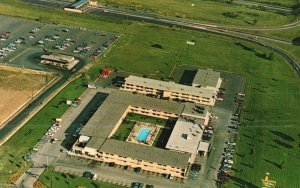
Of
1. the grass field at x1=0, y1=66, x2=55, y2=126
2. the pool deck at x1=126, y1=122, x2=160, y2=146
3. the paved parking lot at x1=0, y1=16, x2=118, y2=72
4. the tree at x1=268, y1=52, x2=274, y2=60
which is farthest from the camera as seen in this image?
the tree at x1=268, y1=52, x2=274, y2=60

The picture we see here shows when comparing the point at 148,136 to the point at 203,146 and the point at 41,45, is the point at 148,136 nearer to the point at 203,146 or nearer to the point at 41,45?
the point at 203,146

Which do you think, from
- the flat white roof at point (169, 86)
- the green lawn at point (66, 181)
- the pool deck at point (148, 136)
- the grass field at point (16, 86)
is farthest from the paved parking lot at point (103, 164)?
the grass field at point (16, 86)

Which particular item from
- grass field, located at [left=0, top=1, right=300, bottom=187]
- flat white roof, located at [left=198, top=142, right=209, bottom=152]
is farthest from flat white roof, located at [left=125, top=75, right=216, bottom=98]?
flat white roof, located at [left=198, top=142, right=209, bottom=152]

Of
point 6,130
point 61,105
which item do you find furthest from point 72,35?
point 6,130

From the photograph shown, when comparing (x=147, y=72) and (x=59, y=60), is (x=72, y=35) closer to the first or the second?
(x=59, y=60)

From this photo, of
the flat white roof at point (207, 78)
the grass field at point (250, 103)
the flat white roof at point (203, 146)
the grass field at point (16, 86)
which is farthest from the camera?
the flat white roof at point (207, 78)

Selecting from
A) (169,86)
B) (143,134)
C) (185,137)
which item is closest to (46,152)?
(143,134)

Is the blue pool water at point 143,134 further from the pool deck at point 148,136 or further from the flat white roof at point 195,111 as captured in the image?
the flat white roof at point 195,111

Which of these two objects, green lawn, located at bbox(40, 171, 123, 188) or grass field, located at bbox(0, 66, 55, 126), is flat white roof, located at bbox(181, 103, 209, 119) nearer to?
green lawn, located at bbox(40, 171, 123, 188)
